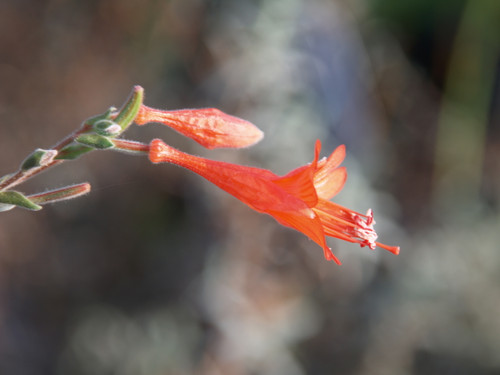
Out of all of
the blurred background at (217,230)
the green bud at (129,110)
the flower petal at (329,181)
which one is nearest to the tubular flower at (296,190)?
the flower petal at (329,181)

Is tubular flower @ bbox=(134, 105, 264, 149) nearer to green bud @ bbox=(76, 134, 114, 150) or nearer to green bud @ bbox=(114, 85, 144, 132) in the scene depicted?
green bud @ bbox=(114, 85, 144, 132)

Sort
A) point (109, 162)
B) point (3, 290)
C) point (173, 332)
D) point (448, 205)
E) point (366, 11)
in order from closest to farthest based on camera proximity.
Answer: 1. point (173, 332)
2. point (3, 290)
3. point (109, 162)
4. point (448, 205)
5. point (366, 11)

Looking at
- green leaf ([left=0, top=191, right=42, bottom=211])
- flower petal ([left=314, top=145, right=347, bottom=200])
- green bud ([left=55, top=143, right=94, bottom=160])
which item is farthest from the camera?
flower petal ([left=314, top=145, right=347, bottom=200])

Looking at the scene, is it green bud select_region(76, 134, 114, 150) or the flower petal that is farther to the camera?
the flower petal

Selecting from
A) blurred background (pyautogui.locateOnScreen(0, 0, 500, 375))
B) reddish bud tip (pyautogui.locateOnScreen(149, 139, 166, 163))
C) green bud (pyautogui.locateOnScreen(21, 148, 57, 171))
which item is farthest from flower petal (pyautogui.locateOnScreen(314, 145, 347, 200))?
blurred background (pyautogui.locateOnScreen(0, 0, 500, 375))

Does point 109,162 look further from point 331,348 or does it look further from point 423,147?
point 423,147

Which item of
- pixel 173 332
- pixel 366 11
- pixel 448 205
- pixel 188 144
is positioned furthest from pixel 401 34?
pixel 173 332

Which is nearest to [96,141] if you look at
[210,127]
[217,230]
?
[210,127]

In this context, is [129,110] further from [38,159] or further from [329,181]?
[329,181]
